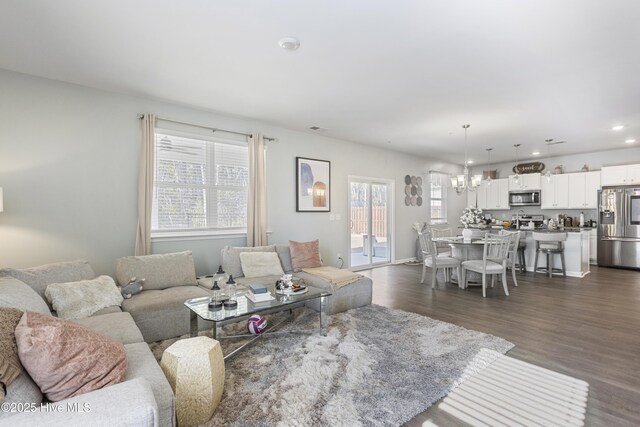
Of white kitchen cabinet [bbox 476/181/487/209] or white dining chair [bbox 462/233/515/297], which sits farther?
white kitchen cabinet [bbox 476/181/487/209]

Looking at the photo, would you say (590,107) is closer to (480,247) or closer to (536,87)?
(536,87)

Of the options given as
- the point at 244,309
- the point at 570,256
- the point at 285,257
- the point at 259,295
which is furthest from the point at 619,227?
the point at 244,309

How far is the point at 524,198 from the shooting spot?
8.63 metres

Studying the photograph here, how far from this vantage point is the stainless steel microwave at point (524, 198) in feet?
27.8

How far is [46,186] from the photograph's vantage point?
353cm

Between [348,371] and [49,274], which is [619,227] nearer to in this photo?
[348,371]

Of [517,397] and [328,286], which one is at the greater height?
[328,286]


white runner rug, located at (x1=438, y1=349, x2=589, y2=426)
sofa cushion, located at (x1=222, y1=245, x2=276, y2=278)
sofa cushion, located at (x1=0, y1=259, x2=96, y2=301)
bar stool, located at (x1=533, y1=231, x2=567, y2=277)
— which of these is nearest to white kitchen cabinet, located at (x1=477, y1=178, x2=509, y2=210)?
bar stool, located at (x1=533, y1=231, x2=567, y2=277)

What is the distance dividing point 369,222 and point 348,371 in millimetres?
4837

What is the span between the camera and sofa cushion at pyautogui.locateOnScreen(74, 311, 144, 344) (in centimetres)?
225

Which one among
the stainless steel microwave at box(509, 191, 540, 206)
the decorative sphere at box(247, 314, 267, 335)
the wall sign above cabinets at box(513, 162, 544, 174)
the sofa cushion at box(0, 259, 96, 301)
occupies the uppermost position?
the wall sign above cabinets at box(513, 162, 544, 174)

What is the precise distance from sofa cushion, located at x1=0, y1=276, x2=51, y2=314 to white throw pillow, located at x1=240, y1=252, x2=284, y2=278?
7.29 ft

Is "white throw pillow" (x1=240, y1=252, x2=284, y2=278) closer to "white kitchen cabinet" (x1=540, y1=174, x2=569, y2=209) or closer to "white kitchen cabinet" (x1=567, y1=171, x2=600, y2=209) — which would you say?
"white kitchen cabinet" (x1=540, y1=174, x2=569, y2=209)

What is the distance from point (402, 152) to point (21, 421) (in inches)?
303
